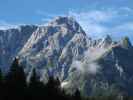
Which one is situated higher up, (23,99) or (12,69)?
(12,69)

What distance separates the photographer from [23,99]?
4594 inches

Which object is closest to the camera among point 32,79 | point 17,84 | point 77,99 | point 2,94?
point 2,94

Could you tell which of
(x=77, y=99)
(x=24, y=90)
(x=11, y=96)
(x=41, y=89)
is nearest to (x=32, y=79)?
(x=41, y=89)

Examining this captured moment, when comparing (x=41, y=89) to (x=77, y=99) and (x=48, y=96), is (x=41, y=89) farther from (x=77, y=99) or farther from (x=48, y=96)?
(x=77, y=99)

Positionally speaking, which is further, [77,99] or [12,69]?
[77,99]

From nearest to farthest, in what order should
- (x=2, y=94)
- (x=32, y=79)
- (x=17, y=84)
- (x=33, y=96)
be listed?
(x=2, y=94) < (x=17, y=84) < (x=33, y=96) < (x=32, y=79)

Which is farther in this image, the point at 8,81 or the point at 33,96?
the point at 33,96

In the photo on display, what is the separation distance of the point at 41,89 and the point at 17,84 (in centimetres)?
2591

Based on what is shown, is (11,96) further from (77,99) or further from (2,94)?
(77,99)

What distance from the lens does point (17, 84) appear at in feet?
374

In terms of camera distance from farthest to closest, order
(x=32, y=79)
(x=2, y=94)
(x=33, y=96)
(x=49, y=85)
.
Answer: (x=49, y=85)
(x=32, y=79)
(x=33, y=96)
(x=2, y=94)

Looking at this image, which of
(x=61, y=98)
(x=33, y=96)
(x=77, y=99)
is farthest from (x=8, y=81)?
(x=77, y=99)

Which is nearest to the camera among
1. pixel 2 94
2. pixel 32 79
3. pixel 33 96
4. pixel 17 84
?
pixel 2 94

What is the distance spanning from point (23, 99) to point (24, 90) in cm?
373
